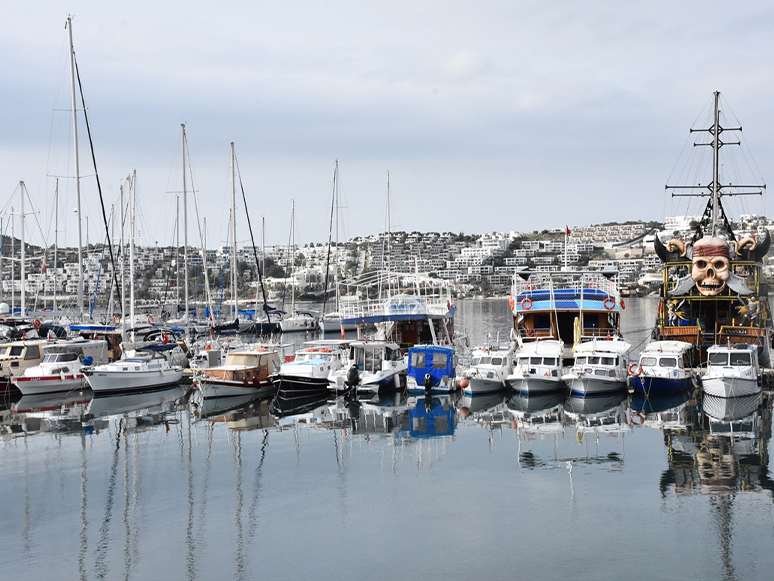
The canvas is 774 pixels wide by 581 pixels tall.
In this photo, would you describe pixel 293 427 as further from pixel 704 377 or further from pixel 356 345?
pixel 704 377

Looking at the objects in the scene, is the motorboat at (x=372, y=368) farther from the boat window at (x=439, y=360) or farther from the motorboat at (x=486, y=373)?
the motorboat at (x=486, y=373)

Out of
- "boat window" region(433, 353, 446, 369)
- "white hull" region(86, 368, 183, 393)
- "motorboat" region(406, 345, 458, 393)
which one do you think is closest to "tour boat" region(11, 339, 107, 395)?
"white hull" region(86, 368, 183, 393)

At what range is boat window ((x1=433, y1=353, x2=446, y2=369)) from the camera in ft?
140

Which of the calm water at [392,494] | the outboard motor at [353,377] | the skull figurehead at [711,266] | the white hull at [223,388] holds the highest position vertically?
the skull figurehead at [711,266]

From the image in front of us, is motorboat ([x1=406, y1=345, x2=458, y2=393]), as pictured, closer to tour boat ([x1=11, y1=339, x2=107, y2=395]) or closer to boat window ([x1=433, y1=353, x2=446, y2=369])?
boat window ([x1=433, y1=353, x2=446, y2=369])

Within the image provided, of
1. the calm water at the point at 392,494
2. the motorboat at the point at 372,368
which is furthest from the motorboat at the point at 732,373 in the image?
the motorboat at the point at 372,368

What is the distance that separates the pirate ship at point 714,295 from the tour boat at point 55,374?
34989 millimetres

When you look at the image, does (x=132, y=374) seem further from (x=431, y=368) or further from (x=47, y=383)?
(x=431, y=368)

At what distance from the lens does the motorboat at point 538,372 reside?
4050 cm

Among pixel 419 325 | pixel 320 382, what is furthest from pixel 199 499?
pixel 419 325

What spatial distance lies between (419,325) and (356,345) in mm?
10180

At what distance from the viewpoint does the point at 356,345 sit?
142ft

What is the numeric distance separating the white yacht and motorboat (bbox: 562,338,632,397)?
911 inches

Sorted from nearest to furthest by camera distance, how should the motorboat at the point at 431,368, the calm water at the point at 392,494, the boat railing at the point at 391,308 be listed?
1. the calm water at the point at 392,494
2. the motorboat at the point at 431,368
3. the boat railing at the point at 391,308
